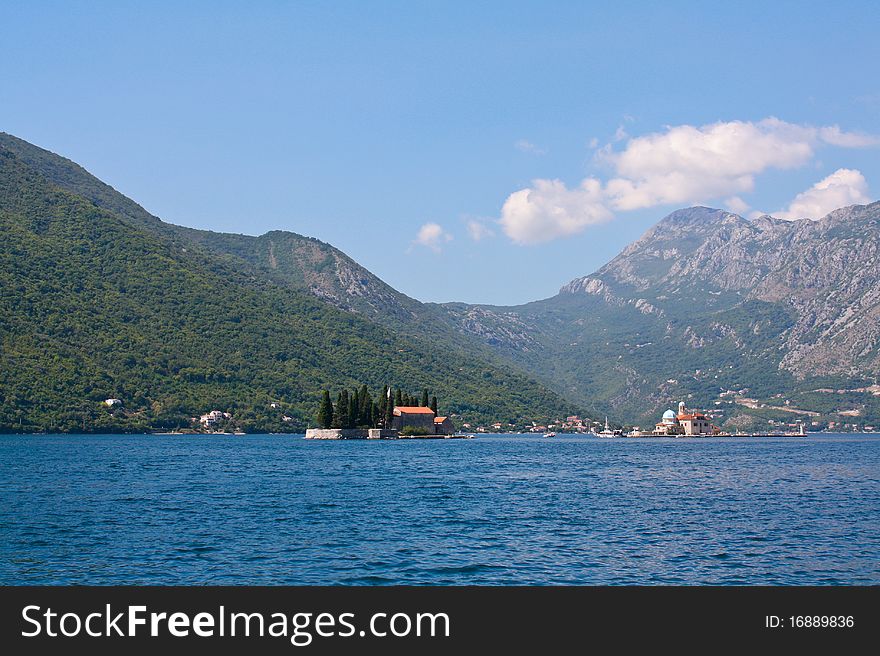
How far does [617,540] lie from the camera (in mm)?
48781

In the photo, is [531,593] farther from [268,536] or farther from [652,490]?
[652,490]

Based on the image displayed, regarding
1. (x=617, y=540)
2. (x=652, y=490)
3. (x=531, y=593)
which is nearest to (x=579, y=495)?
(x=652, y=490)

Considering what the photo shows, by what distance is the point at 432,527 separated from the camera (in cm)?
5447

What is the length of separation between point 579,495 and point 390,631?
5527 centimetres

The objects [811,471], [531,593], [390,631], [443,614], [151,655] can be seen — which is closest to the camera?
[151,655]

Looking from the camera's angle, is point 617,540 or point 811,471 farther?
point 811,471

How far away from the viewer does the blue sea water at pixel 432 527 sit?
129 ft

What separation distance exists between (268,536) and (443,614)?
2837 centimetres

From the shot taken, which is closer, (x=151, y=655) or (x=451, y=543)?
(x=151, y=655)

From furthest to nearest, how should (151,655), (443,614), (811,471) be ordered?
(811,471) → (443,614) → (151,655)

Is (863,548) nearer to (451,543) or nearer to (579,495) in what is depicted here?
(451,543)

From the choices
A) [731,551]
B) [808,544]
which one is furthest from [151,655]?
[808,544]

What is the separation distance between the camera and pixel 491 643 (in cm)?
2273

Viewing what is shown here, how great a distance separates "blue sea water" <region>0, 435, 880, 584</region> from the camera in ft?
129
